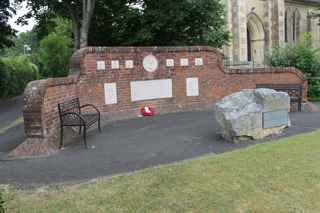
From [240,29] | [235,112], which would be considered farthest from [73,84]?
[240,29]

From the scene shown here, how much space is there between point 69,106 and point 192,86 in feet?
15.4

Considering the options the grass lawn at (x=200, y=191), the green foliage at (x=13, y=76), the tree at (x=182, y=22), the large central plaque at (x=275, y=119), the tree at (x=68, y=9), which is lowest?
the grass lawn at (x=200, y=191)

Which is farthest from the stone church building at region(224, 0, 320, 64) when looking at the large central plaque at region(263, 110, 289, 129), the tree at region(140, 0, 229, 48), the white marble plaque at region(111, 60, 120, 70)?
the large central plaque at region(263, 110, 289, 129)

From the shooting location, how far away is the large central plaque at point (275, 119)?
7.68 meters

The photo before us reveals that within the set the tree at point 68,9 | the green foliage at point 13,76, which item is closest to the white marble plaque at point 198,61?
the tree at point 68,9

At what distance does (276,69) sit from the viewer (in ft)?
42.5

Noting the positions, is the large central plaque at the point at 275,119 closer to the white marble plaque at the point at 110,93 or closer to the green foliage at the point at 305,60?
the white marble plaque at the point at 110,93

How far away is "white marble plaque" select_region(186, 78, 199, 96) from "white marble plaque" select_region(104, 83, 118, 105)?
255cm

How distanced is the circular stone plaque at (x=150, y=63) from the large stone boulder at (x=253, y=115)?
3.64m

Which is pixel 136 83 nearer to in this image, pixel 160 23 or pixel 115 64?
pixel 115 64

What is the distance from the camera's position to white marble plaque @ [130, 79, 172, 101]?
1084cm

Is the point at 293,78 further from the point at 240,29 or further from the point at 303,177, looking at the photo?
the point at 240,29

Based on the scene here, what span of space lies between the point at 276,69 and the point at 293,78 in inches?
27.8

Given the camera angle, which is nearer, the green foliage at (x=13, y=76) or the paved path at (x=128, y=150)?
the paved path at (x=128, y=150)
